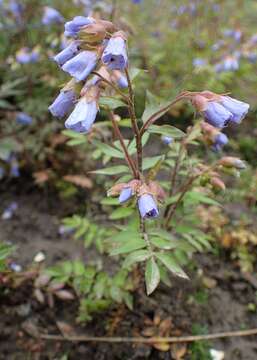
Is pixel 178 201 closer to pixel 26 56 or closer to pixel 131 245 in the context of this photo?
pixel 131 245

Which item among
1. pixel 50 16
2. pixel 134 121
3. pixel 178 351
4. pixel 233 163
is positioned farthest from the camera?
pixel 50 16

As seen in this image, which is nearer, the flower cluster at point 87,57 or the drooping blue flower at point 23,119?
the flower cluster at point 87,57

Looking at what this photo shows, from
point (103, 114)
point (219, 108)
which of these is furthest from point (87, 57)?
point (103, 114)

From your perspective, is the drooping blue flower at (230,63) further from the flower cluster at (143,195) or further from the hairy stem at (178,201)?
the flower cluster at (143,195)

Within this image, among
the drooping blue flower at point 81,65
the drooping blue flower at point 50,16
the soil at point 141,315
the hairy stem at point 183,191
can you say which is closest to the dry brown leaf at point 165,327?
the soil at point 141,315

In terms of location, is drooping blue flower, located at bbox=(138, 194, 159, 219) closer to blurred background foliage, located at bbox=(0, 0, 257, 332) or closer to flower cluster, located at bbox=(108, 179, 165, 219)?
flower cluster, located at bbox=(108, 179, 165, 219)

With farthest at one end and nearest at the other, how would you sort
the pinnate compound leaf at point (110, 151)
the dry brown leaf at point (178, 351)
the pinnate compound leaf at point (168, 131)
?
the dry brown leaf at point (178, 351) < the pinnate compound leaf at point (110, 151) < the pinnate compound leaf at point (168, 131)

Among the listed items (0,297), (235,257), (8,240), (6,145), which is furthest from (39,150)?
(235,257)

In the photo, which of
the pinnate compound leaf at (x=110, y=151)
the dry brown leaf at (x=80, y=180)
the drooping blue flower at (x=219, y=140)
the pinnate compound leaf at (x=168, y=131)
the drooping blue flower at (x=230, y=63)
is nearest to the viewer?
the pinnate compound leaf at (x=168, y=131)
